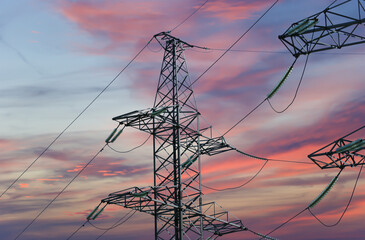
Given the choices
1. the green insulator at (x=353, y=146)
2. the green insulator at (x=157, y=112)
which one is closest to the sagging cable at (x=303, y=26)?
the green insulator at (x=353, y=146)

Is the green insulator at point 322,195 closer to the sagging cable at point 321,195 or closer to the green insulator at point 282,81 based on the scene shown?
the sagging cable at point 321,195

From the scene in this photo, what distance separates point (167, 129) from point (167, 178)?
3.20m

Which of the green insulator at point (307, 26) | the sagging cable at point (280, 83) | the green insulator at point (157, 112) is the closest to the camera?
the green insulator at point (307, 26)

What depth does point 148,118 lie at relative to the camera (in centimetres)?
3331

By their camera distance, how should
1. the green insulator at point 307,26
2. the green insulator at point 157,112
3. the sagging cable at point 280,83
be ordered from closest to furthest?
the green insulator at point 307,26
the sagging cable at point 280,83
the green insulator at point 157,112

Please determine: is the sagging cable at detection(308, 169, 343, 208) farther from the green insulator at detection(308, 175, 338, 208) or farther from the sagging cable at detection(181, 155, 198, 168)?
the sagging cable at detection(181, 155, 198, 168)

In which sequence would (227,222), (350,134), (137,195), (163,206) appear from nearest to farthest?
1. (350,134)
2. (137,195)
3. (163,206)
4. (227,222)

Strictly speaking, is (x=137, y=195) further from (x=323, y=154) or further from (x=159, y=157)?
Result: (x=323, y=154)

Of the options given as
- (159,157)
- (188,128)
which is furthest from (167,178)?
(188,128)

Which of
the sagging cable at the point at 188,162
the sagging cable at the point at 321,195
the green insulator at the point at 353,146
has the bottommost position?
the sagging cable at the point at 321,195

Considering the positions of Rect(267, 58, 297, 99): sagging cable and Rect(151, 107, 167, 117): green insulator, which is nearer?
Rect(267, 58, 297, 99): sagging cable

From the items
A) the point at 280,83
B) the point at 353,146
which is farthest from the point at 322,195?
the point at 280,83

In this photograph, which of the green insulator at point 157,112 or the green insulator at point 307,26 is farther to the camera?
the green insulator at point 157,112

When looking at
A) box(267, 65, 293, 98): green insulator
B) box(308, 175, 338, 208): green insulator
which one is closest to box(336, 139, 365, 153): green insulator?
box(308, 175, 338, 208): green insulator
